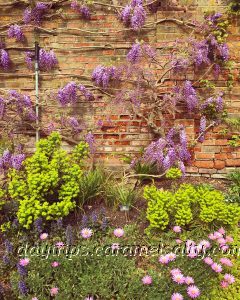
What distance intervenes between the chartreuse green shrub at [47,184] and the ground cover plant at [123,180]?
0.04ft

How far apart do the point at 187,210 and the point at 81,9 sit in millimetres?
2823

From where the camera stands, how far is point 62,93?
4484mm

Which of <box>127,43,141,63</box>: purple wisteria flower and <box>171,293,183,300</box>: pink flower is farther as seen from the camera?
<box>127,43,141,63</box>: purple wisteria flower

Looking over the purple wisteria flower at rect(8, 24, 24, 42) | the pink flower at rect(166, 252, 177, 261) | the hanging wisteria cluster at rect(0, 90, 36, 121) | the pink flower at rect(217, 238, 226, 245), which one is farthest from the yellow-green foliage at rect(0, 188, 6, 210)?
Result: the purple wisteria flower at rect(8, 24, 24, 42)

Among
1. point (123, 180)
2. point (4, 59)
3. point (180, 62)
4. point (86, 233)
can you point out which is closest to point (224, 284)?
point (86, 233)

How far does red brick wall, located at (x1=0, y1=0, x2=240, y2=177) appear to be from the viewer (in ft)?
14.5

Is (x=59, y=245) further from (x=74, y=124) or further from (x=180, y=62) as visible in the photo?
(x=180, y=62)

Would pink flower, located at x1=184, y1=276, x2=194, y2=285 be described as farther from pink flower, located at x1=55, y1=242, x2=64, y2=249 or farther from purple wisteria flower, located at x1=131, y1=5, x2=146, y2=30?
purple wisteria flower, located at x1=131, y1=5, x2=146, y2=30

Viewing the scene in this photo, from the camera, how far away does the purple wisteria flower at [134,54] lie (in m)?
4.29

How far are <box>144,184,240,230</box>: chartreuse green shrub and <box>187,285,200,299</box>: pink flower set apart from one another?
0.66m

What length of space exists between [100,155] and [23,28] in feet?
6.17

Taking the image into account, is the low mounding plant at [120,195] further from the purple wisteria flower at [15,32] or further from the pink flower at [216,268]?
the purple wisteria flower at [15,32]

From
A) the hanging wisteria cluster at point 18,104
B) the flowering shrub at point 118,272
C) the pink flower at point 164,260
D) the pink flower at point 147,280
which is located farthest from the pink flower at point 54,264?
the hanging wisteria cluster at point 18,104

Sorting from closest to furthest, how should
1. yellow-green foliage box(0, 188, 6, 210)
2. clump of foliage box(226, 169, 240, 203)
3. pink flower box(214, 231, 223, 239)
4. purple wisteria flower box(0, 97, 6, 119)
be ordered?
1. pink flower box(214, 231, 223, 239)
2. yellow-green foliage box(0, 188, 6, 210)
3. clump of foliage box(226, 169, 240, 203)
4. purple wisteria flower box(0, 97, 6, 119)
